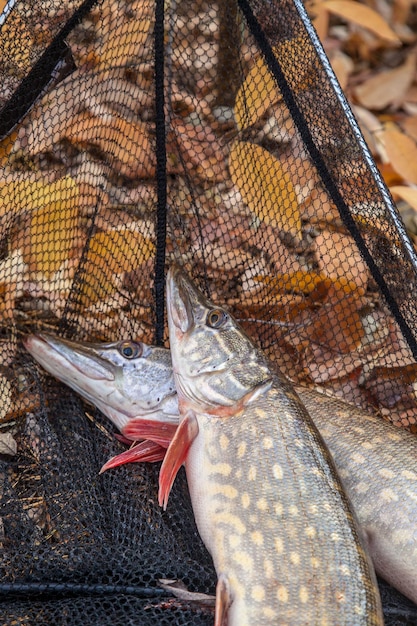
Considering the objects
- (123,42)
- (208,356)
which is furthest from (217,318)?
(123,42)

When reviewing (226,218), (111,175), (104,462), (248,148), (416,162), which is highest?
(111,175)

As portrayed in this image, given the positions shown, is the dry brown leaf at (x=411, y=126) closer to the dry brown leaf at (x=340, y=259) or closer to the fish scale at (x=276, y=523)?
the dry brown leaf at (x=340, y=259)

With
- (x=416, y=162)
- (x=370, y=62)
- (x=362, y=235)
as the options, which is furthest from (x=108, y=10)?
(x=370, y=62)

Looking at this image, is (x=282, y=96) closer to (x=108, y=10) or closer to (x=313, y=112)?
(x=313, y=112)

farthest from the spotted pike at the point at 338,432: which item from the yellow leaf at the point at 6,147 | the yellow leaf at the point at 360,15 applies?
the yellow leaf at the point at 360,15

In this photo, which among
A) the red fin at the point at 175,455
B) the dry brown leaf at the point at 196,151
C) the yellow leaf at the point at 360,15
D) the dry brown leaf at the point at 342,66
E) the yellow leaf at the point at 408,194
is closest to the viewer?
the red fin at the point at 175,455

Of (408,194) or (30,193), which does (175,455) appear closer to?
(30,193)

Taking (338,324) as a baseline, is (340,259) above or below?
above
